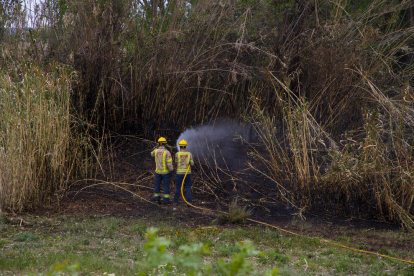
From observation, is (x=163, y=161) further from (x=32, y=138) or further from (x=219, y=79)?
(x=219, y=79)

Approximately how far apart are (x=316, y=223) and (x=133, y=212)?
3.58 meters

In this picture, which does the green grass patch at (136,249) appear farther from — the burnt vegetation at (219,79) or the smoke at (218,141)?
the smoke at (218,141)

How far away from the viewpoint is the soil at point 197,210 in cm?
673

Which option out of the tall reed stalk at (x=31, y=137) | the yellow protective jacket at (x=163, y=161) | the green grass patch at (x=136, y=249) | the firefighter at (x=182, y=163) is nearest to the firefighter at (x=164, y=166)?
the yellow protective jacket at (x=163, y=161)

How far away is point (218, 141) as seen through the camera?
11.5m

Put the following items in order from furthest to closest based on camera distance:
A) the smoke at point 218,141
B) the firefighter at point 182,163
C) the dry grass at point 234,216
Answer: the smoke at point 218,141
the firefighter at point 182,163
the dry grass at point 234,216

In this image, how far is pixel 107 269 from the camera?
4527 mm

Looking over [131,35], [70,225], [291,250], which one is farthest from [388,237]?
[131,35]

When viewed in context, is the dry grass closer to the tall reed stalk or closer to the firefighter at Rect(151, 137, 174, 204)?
the firefighter at Rect(151, 137, 174, 204)

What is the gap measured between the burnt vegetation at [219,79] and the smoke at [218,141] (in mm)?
347

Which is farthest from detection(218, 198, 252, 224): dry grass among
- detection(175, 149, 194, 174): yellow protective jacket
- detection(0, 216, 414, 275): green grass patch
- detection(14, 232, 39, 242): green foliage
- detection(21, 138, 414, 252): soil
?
detection(14, 232, 39, 242): green foliage

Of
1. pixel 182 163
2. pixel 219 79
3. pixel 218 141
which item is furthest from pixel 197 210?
pixel 219 79

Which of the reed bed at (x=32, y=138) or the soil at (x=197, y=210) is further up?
the reed bed at (x=32, y=138)

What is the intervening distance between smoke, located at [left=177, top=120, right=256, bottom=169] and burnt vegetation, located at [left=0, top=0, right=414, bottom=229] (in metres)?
0.35
